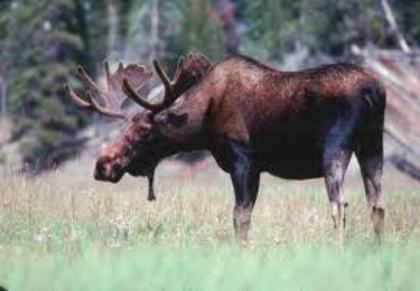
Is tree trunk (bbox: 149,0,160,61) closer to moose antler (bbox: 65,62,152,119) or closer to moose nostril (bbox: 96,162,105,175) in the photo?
moose antler (bbox: 65,62,152,119)

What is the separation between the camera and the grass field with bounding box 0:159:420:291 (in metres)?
7.65

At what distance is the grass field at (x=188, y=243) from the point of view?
7.65 metres

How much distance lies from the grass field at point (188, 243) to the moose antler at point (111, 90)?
0.93 m

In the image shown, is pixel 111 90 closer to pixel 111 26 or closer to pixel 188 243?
pixel 188 243

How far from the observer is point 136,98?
1130cm

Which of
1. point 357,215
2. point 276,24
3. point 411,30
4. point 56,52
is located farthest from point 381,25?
point 357,215

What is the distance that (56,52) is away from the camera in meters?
40.5

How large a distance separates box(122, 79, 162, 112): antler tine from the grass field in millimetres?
995

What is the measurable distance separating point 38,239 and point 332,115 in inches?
108

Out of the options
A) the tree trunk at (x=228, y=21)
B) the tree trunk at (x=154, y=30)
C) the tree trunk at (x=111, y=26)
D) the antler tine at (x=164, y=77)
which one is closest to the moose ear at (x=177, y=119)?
the antler tine at (x=164, y=77)

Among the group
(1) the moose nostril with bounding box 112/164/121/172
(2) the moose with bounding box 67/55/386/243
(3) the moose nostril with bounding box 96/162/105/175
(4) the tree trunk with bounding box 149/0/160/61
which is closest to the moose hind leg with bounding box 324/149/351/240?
(2) the moose with bounding box 67/55/386/243

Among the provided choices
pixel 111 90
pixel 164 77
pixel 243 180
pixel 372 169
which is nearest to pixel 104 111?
pixel 111 90

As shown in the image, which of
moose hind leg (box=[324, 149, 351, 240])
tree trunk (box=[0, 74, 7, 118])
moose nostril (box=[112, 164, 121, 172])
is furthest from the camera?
tree trunk (box=[0, 74, 7, 118])

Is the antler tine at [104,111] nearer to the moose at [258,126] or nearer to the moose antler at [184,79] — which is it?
the moose at [258,126]
